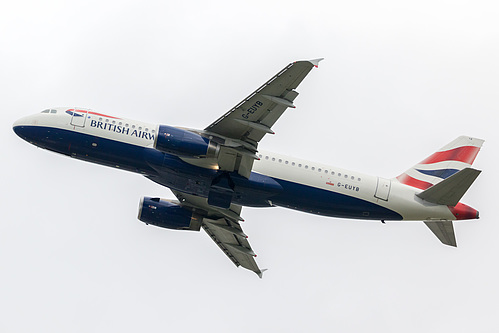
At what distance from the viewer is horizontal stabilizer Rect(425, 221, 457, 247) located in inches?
1886

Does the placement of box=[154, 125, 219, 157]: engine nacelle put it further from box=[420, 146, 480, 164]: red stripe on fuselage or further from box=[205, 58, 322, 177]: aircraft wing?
box=[420, 146, 480, 164]: red stripe on fuselage

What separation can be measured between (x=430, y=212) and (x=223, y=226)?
16417 mm

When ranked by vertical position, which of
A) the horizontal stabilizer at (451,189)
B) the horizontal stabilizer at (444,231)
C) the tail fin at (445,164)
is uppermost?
the tail fin at (445,164)

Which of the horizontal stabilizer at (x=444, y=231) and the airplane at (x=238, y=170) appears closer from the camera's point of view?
the airplane at (x=238, y=170)

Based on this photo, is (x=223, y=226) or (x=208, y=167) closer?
(x=208, y=167)

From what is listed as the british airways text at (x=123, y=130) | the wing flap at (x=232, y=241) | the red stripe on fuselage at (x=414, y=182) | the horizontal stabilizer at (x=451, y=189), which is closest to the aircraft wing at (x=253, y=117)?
the british airways text at (x=123, y=130)

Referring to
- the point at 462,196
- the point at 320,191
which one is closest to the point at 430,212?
the point at 462,196

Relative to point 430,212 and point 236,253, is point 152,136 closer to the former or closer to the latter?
point 236,253

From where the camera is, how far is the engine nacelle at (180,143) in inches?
1708

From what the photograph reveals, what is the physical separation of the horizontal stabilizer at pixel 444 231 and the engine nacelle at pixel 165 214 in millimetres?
17786

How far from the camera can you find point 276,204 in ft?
156

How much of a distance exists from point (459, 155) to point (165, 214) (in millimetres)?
22104

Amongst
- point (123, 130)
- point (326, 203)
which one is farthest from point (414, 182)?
point (123, 130)

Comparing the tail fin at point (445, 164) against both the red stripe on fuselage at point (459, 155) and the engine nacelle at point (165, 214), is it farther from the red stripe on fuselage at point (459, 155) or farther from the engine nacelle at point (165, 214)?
the engine nacelle at point (165, 214)
